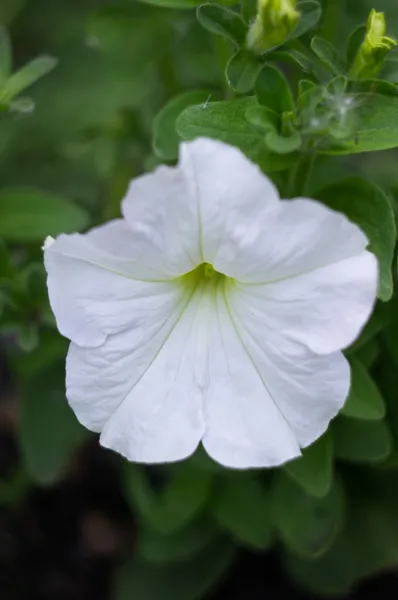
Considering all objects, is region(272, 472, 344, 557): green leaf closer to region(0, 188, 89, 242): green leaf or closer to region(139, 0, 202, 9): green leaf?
region(0, 188, 89, 242): green leaf

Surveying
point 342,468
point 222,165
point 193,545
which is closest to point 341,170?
point 222,165

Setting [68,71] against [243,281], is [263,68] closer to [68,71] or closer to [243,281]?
[243,281]

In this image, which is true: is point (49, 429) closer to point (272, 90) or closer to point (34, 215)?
point (34, 215)

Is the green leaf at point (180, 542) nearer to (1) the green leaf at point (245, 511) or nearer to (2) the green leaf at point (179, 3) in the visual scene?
(1) the green leaf at point (245, 511)

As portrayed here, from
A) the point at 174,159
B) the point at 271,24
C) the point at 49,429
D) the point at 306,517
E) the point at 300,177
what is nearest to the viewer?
the point at 271,24

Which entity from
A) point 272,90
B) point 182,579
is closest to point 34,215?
point 272,90

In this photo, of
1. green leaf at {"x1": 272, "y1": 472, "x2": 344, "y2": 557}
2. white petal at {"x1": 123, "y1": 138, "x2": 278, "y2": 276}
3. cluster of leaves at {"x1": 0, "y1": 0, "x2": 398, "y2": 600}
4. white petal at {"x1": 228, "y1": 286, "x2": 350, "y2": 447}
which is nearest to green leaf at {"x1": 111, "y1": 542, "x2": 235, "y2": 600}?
cluster of leaves at {"x1": 0, "y1": 0, "x2": 398, "y2": 600}
